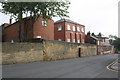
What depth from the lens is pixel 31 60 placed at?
1850cm

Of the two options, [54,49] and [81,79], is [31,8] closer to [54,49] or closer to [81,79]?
[54,49]

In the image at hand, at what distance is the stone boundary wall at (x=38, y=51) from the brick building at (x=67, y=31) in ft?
27.5

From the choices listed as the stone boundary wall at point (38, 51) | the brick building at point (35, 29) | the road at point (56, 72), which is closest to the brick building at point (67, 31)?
the brick building at point (35, 29)

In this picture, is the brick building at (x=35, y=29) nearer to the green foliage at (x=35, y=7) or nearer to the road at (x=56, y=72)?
the green foliage at (x=35, y=7)

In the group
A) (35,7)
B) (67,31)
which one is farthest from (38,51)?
(67,31)

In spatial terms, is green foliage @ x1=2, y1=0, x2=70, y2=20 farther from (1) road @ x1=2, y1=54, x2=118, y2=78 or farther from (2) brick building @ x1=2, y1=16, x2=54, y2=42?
(1) road @ x1=2, y1=54, x2=118, y2=78

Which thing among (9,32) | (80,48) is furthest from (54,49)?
(9,32)

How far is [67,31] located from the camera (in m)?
38.9

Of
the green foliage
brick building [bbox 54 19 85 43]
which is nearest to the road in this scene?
the green foliage

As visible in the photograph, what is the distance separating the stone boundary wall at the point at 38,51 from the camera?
15.9m

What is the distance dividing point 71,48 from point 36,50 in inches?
424

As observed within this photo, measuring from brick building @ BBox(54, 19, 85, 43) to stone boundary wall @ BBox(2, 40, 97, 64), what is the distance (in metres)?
8.39

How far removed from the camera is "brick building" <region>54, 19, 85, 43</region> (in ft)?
126

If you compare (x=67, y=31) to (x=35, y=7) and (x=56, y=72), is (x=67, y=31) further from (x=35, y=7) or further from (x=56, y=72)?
(x=56, y=72)
